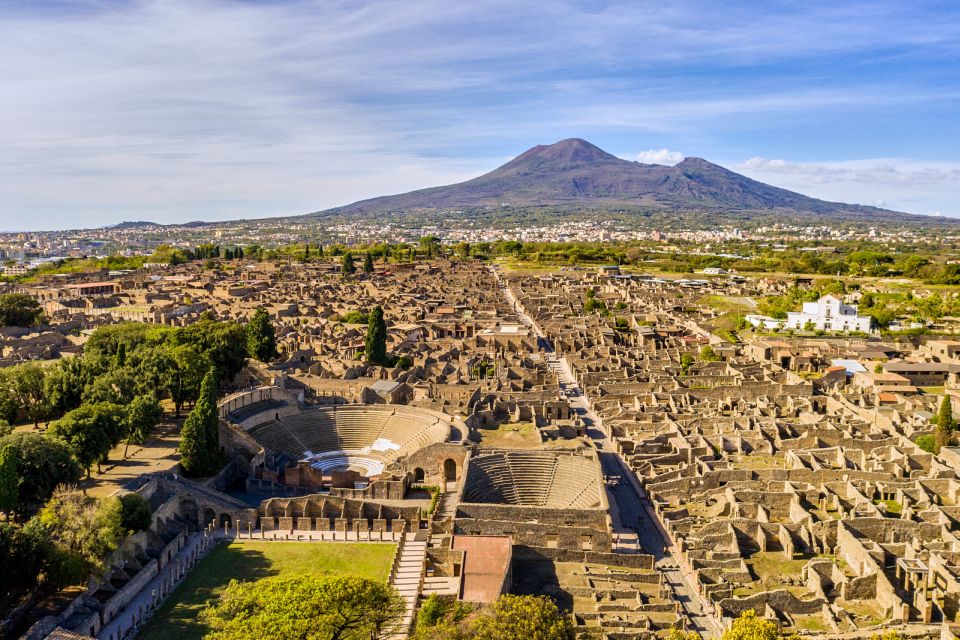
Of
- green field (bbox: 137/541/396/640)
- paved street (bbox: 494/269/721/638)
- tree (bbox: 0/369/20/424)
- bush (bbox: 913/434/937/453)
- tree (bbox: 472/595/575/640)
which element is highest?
tree (bbox: 0/369/20/424)

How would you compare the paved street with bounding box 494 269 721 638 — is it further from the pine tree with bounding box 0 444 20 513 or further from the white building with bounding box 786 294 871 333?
the white building with bounding box 786 294 871 333

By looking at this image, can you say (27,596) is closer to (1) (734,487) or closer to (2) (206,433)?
(2) (206,433)

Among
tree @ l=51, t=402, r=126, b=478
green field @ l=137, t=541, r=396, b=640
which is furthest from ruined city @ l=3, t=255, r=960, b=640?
tree @ l=51, t=402, r=126, b=478

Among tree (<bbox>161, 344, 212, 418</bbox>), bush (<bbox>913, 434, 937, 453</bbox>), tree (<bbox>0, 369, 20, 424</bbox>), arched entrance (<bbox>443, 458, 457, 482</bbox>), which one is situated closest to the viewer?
arched entrance (<bbox>443, 458, 457, 482</bbox>)

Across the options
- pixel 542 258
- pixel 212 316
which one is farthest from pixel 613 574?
pixel 542 258

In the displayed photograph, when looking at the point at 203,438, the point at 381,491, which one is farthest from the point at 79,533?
the point at 381,491

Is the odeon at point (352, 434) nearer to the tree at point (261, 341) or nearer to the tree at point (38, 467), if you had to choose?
the tree at point (38, 467)
